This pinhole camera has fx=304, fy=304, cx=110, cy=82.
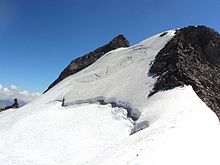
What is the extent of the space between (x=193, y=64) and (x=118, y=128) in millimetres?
16875

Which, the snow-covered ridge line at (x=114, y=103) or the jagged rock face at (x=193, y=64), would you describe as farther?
the jagged rock face at (x=193, y=64)

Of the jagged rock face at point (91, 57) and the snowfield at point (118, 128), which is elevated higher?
the jagged rock face at point (91, 57)

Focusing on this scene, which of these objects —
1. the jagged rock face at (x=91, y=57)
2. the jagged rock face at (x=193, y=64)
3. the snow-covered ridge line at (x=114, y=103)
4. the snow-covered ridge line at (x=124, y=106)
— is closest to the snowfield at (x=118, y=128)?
the snow-covered ridge line at (x=114, y=103)

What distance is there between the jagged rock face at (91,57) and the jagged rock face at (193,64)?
85.8 feet

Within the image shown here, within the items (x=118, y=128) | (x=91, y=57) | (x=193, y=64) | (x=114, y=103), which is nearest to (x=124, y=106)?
(x=114, y=103)

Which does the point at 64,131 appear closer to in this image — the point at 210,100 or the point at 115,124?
the point at 115,124

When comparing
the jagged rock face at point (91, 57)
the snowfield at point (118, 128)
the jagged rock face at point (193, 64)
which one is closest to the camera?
the snowfield at point (118, 128)

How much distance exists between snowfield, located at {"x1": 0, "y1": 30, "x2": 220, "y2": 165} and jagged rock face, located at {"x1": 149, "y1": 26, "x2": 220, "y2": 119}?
1.80m

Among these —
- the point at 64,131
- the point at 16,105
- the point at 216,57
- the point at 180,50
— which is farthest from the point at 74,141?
the point at 16,105

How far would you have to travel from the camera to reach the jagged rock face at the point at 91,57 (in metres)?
73.4

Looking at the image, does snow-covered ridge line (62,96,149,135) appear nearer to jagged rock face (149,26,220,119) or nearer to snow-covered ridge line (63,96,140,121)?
snow-covered ridge line (63,96,140,121)

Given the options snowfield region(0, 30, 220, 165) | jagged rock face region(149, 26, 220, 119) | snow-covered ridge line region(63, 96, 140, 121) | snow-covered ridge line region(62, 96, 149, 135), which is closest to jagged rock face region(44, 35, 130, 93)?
snowfield region(0, 30, 220, 165)

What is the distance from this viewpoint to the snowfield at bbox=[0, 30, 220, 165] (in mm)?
15992

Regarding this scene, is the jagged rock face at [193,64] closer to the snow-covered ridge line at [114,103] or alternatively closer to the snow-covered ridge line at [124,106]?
the snow-covered ridge line at [114,103]
